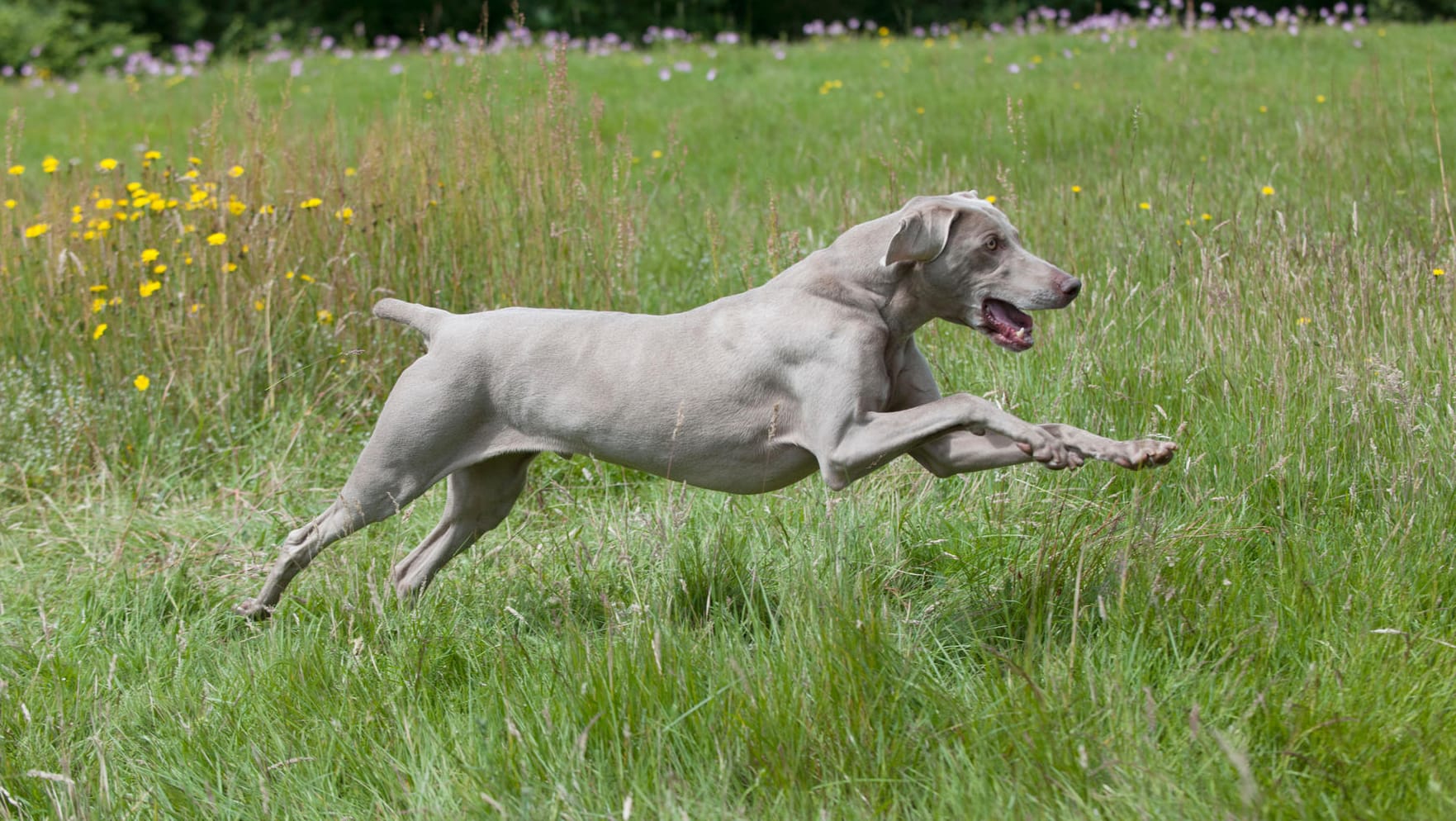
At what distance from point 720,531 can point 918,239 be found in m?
0.94

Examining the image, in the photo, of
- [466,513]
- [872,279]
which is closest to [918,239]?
[872,279]

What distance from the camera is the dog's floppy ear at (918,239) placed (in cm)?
309

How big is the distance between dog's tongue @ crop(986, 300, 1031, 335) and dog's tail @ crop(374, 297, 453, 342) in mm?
1419

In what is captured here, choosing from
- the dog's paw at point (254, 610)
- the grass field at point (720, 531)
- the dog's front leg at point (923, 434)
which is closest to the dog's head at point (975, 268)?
the dog's front leg at point (923, 434)

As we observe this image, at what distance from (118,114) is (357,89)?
223 cm

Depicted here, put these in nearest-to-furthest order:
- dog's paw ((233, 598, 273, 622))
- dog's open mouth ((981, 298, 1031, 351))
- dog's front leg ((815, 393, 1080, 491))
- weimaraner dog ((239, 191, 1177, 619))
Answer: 1. dog's front leg ((815, 393, 1080, 491))
2. weimaraner dog ((239, 191, 1177, 619))
3. dog's open mouth ((981, 298, 1031, 351))
4. dog's paw ((233, 598, 273, 622))

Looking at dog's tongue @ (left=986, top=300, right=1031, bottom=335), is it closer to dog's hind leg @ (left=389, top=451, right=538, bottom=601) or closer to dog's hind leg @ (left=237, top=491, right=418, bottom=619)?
dog's hind leg @ (left=389, top=451, right=538, bottom=601)

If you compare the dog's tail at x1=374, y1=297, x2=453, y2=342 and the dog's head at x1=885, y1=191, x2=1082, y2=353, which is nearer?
the dog's head at x1=885, y1=191, x2=1082, y2=353

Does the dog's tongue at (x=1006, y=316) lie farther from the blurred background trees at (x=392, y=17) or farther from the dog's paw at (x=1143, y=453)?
the blurred background trees at (x=392, y=17)

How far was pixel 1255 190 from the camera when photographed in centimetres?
639

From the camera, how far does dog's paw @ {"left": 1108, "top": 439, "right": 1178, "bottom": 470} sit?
2.75m

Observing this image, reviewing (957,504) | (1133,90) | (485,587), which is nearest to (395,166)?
(485,587)

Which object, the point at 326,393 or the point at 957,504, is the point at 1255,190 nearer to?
the point at 957,504

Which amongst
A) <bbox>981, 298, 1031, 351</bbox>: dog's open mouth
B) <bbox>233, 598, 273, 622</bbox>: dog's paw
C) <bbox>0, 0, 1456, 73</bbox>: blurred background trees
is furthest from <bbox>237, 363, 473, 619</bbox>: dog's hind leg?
<bbox>0, 0, 1456, 73</bbox>: blurred background trees
